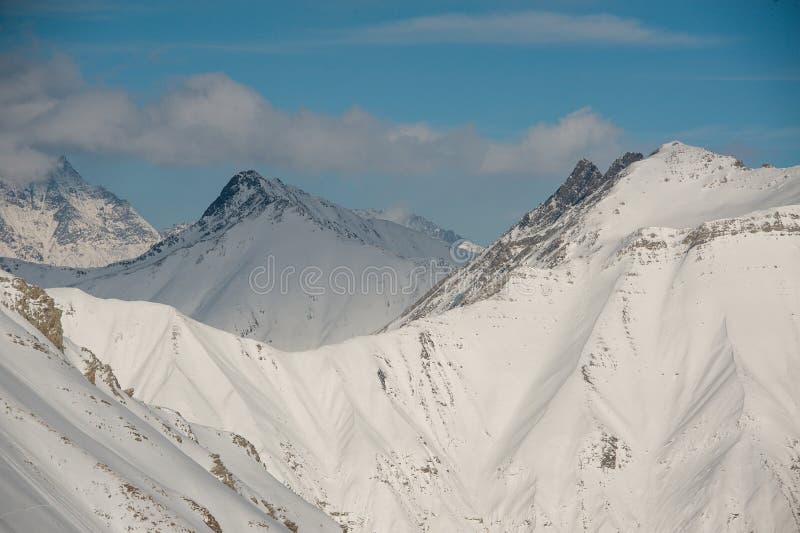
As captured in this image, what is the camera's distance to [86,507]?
81.1 meters

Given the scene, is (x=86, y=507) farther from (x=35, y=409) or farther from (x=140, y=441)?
(x=140, y=441)

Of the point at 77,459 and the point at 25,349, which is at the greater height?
the point at 25,349

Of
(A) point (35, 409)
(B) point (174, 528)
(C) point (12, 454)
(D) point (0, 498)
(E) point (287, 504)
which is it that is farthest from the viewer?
(E) point (287, 504)

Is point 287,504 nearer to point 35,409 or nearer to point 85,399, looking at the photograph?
point 85,399

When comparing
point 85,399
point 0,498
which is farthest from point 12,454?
point 85,399

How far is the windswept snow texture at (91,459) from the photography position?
255ft

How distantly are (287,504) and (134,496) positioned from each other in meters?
55.2

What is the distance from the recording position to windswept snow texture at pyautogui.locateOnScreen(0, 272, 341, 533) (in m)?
77.8

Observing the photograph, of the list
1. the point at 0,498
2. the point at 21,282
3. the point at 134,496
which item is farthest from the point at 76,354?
the point at 0,498

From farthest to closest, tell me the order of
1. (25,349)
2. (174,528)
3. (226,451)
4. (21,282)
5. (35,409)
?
1. (226,451)
2. (21,282)
3. (25,349)
4. (35,409)
5. (174,528)

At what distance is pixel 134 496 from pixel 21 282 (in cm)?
3779

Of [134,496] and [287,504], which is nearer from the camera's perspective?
[134,496]

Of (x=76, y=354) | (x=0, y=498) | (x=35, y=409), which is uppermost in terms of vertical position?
(x=76, y=354)

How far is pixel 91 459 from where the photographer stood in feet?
285
